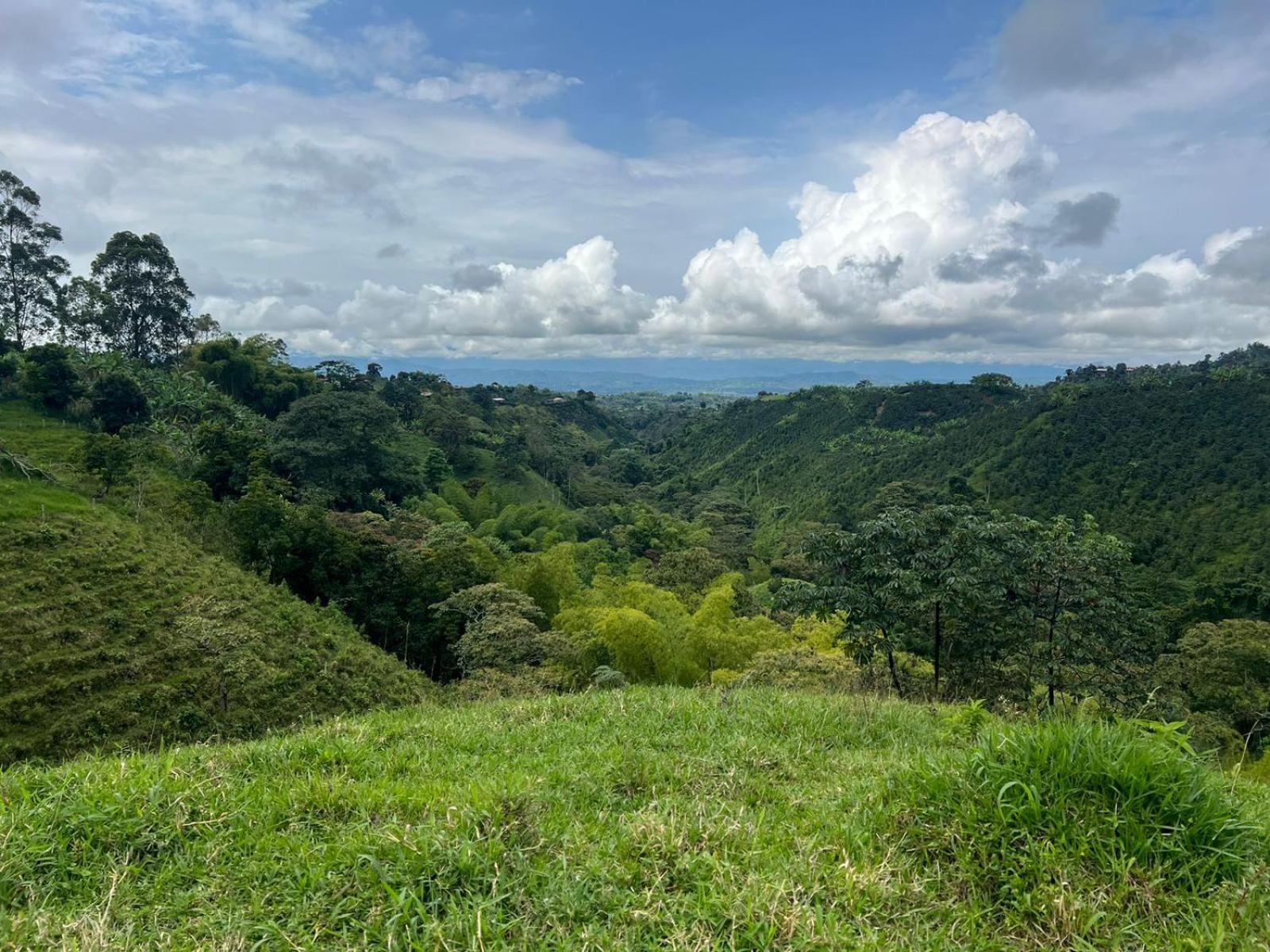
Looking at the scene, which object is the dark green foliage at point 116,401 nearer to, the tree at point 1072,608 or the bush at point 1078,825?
the tree at point 1072,608

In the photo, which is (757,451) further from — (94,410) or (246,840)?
(246,840)

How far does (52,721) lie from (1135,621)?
2830 cm

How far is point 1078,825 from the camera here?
249 cm

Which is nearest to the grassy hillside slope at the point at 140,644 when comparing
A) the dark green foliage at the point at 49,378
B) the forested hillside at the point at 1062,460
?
the dark green foliage at the point at 49,378

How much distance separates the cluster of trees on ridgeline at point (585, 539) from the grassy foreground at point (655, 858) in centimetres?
688

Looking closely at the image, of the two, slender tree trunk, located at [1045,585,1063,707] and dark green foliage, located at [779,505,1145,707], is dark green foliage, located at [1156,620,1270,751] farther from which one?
slender tree trunk, located at [1045,585,1063,707]

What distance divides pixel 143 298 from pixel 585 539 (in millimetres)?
37283

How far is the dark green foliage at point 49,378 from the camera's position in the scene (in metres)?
31.6

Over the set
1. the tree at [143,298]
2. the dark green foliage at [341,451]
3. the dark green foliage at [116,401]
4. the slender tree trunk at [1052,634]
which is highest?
the tree at [143,298]

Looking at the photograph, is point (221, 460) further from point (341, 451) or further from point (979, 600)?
point (979, 600)

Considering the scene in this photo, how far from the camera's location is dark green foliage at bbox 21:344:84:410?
104ft

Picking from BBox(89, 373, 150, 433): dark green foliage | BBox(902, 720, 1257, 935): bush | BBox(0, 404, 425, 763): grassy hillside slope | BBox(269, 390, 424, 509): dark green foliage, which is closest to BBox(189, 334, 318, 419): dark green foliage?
BBox(269, 390, 424, 509): dark green foliage

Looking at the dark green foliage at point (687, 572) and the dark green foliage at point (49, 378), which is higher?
the dark green foliage at point (49, 378)

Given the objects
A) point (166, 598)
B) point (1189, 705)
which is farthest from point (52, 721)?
point (1189, 705)
